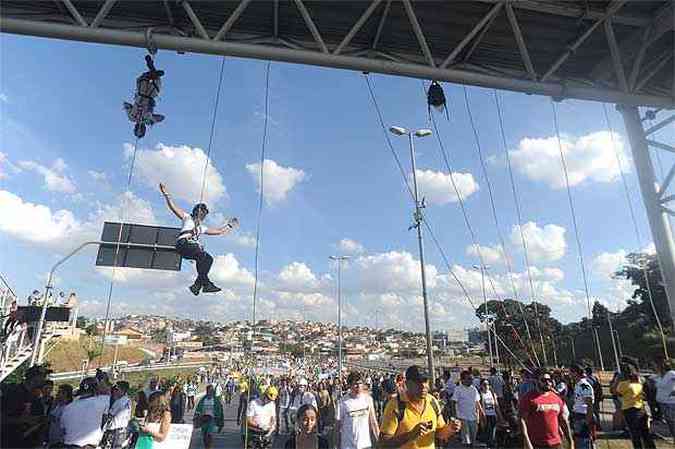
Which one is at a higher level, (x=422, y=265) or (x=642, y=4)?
(x=642, y=4)

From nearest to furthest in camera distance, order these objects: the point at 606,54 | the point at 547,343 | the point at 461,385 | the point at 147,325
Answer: the point at 606,54 < the point at 461,385 < the point at 547,343 < the point at 147,325

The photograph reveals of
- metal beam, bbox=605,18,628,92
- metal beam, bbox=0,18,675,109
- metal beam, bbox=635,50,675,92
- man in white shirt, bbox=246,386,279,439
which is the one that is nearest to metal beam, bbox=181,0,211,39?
metal beam, bbox=0,18,675,109

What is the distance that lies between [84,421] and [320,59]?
521 cm

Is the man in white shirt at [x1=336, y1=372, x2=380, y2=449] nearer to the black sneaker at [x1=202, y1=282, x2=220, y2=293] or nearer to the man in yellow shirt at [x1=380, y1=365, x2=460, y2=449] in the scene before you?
the man in yellow shirt at [x1=380, y1=365, x2=460, y2=449]

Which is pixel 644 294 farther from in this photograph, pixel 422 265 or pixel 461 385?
pixel 461 385

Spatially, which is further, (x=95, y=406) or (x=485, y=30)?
(x=485, y=30)

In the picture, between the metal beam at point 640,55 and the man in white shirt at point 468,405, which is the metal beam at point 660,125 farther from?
the man in white shirt at point 468,405

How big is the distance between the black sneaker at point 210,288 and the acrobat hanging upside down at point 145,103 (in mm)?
2360

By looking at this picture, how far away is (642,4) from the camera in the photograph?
5.43 m

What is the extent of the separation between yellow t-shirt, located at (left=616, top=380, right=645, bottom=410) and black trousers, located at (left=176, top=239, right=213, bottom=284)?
6.45m

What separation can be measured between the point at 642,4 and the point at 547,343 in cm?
5432

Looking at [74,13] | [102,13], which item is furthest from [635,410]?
[74,13]

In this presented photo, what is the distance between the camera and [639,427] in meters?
5.69

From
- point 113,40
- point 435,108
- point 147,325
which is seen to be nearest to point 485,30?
point 435,108
